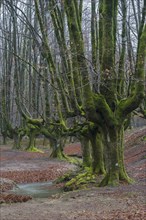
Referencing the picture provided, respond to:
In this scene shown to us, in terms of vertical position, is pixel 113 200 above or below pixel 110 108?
below

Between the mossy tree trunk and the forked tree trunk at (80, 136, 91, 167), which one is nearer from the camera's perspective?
the forked tree trunk at (80, 136, 91, 167)

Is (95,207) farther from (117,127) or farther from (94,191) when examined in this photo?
(117,127)

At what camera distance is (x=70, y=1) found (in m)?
13.1

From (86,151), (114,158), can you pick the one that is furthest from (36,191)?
(86,151)

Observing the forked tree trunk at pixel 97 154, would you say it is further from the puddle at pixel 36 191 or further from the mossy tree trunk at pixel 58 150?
the mossy tree trunk at pixel 58 150

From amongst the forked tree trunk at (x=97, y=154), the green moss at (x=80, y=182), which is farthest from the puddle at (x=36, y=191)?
the forked tree trunk at (x=97, y=154)

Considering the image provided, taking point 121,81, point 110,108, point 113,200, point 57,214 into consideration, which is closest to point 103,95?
point 110,108

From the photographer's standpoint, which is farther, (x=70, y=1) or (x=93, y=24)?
(x=93, y=24)

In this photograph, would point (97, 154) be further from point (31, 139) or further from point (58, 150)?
point (31, 139)

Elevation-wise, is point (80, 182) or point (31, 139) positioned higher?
point (31, 139)

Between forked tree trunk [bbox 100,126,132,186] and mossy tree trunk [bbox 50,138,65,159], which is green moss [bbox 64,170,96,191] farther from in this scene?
mossy tree trunk [bbox 50,138,65,159]

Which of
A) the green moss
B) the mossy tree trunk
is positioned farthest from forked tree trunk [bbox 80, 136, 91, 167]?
the mossy tree trunk

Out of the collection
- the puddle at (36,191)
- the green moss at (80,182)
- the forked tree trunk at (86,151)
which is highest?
the forked tree trunk at (86,151)

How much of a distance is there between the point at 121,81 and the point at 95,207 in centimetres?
682
